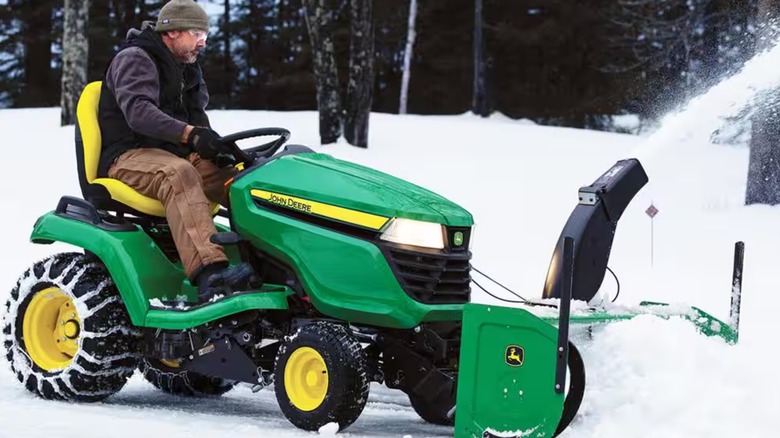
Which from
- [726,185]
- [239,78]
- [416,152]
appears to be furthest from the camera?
[239,78]

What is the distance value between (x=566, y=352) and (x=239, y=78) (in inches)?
1303

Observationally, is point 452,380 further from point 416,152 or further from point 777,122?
point 416,152

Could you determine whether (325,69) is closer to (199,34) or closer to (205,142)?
(199,34)

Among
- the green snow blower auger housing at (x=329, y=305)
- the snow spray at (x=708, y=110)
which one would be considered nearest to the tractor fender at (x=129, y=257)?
the green snow blower auger housing at (x=329, y=305)

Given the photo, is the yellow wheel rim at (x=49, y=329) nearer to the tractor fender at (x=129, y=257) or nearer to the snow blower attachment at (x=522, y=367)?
the tractor fender at (x=129, y=257)

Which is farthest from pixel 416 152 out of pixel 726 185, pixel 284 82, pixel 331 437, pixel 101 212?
pixel 284 82

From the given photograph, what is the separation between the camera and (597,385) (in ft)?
14.1

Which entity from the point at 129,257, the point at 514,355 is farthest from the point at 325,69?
the point at 514,355

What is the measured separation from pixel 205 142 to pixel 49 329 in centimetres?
138

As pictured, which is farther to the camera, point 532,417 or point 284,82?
point 284,82

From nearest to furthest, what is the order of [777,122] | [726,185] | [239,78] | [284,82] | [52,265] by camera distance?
[52,265] < [777,122] < [726,185] < [284,82] < [239,78]

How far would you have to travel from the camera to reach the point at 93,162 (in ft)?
18.2

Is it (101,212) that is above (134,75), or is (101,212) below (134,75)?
below

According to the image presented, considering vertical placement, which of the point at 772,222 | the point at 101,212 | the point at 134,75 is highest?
the point at 134,75
